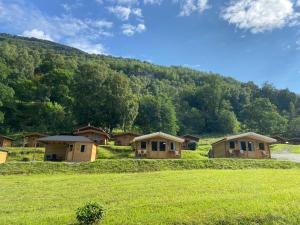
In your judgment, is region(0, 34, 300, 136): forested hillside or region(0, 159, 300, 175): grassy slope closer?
region(0, 159, 300, 175): grassy slope

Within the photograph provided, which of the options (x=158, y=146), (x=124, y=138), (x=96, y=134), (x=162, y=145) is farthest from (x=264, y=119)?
(x=158, y=146)

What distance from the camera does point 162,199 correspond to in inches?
564

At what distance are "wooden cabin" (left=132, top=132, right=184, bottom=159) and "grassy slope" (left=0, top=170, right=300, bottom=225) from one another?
1473cm

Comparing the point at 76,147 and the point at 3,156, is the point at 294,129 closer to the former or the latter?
the point at 76,147

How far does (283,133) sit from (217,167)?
5972 cm

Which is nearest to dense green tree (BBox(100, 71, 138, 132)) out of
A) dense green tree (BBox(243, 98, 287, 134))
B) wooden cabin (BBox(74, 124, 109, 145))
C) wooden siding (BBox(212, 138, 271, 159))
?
wooden cabin (BBox(74, 124, 109, 145))

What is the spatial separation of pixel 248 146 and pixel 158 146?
39.4 ft

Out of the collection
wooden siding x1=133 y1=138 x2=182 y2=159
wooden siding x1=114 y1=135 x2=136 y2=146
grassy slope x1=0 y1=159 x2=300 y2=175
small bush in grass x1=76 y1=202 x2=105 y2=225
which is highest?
wooden siding x1=114 y1=135 x2=136 y2=146

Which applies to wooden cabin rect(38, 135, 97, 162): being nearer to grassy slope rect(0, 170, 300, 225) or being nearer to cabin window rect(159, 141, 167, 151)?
cabin window rect(159, 141, 167, 151)

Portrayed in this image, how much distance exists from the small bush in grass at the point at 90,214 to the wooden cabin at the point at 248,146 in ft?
97.7

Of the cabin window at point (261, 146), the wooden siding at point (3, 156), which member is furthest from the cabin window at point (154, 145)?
the wooden siding at point (3, 156)

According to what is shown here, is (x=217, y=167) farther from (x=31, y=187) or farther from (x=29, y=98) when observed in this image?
(x=29, y=98)

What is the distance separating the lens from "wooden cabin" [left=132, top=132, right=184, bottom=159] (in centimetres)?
3625

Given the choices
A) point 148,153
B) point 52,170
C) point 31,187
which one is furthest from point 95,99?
point 31,187
